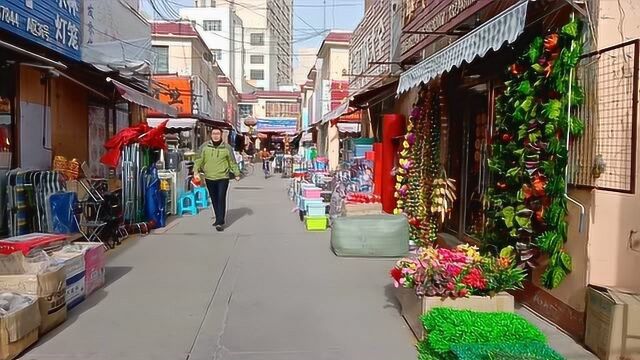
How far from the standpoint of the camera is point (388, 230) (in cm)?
812

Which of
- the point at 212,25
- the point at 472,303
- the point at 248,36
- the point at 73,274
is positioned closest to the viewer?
the point at 472,303

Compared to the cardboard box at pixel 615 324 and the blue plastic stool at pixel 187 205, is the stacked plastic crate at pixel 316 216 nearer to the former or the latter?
the blue plastic stool at pixel 187 205

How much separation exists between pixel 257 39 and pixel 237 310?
87943mm

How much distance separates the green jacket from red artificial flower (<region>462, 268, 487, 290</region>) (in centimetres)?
702

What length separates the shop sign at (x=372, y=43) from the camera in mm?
12969

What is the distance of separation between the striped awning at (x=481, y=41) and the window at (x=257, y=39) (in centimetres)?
8366

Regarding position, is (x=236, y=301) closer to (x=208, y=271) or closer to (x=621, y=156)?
(x=208, y=271)

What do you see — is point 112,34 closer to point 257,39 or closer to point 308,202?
point 308,202

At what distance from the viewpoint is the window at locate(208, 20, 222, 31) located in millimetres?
75119

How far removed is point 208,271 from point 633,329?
491cm

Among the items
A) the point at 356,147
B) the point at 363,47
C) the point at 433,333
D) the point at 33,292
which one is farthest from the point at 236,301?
the point at 363,47

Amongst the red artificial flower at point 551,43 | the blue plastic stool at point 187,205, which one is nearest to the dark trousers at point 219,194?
the blue plastic stool at point 187,205

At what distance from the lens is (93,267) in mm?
6156

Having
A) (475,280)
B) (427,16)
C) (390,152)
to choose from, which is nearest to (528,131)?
(475,280)
